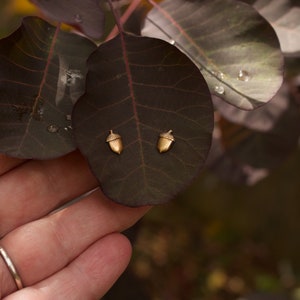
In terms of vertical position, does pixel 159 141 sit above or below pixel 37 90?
below

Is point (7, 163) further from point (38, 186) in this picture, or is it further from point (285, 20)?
point (285, 20)

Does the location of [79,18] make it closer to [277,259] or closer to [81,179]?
[81,179]

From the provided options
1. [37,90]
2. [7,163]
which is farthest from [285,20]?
[7,163]

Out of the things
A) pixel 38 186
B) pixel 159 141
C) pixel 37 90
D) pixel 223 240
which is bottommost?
pixel 223 240

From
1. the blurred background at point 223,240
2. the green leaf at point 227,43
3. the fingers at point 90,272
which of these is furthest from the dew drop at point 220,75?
the blurred background at point 223,240

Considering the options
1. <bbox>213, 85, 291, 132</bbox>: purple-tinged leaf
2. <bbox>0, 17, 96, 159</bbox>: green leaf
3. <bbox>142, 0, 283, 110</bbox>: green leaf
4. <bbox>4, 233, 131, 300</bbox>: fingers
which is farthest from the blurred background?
<bbox>0, 17, 96, 159</bbox>: green leaf

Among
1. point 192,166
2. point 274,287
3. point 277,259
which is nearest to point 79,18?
point 192,166

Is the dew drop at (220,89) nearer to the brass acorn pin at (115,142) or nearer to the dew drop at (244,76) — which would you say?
the dew drop at (244,76)

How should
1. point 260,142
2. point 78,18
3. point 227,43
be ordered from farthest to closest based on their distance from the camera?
point 260,142 → point 227,43 → point 78,18

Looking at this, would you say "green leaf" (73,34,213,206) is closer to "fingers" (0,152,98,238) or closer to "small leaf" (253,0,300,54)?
"fingers" (0,152,98,238)
